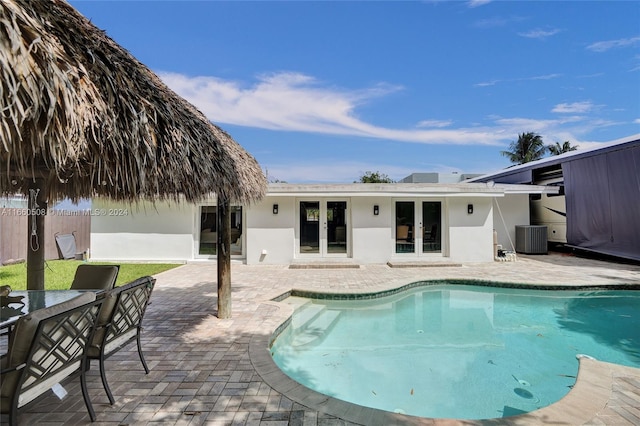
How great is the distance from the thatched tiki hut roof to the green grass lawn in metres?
6.03

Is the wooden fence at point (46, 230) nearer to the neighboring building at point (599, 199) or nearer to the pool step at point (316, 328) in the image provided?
the pool step at point (316, 328)

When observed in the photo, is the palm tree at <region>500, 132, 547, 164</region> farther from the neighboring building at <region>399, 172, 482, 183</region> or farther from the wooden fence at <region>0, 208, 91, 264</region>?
the wooden fence at <region>0, 208, 91, 264</region>

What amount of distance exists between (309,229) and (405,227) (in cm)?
435

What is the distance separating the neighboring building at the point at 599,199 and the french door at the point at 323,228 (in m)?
11.6

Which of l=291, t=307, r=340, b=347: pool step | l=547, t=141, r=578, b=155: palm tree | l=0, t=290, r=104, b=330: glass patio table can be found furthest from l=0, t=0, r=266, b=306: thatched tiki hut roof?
l=547, t=141, r=578, b=155: palm tree

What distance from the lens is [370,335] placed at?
21.6ft

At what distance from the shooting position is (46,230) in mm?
13984

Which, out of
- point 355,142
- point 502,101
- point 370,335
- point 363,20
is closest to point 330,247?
point 370,335

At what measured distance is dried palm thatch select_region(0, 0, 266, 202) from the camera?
6.35ft

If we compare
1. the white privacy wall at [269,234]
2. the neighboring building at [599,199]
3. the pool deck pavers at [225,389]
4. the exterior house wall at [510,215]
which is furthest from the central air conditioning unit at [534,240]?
the pool deck pavers at [225,389]

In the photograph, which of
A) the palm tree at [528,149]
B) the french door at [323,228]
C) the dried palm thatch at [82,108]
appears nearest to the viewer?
the dried palm thatch at [82,108]

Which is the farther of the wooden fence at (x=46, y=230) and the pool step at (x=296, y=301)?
the wooden fence at (x=46, y=230)

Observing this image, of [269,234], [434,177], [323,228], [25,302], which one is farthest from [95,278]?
[434,177]

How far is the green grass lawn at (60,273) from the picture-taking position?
8.95 meters
